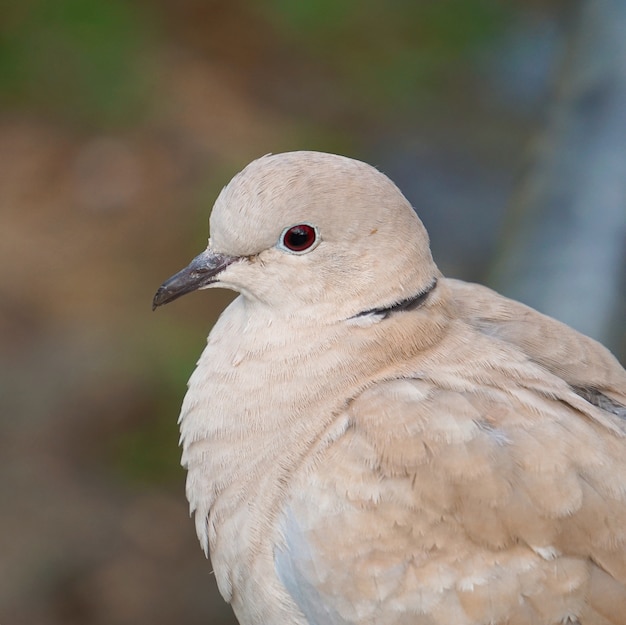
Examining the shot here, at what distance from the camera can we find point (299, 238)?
225 cm

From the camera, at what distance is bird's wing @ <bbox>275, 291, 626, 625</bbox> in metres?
1.97

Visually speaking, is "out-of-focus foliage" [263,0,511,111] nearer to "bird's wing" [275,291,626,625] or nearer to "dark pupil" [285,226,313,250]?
"dark pupil" [285,226,313,250]

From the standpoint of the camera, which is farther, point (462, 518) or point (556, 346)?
point (556, 346)

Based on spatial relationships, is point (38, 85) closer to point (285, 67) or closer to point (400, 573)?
point (285, 67)

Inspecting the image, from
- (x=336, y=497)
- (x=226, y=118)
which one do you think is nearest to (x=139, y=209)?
(x=226, y=118)

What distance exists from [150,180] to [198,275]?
12.5 ft

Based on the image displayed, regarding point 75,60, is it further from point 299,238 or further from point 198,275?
point 299,238

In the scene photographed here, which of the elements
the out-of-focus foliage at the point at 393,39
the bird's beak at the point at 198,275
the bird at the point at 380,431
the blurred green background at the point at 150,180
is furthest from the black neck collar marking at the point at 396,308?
the out-of-focus foliage at the point at 393,39

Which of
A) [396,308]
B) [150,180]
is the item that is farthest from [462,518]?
[150,180]

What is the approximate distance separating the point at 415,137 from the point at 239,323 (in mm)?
3736

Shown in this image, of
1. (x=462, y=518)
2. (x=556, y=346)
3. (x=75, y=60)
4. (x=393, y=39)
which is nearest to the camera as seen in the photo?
(x=462, y=518)

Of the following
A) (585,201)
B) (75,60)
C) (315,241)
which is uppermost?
(75,60)

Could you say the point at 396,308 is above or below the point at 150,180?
above

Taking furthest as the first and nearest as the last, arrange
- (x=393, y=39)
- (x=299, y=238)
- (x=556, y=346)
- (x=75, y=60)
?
(x=393, y=39) < (x=75, y=60) < (x=556, y=346) < (x=299, y=238)
